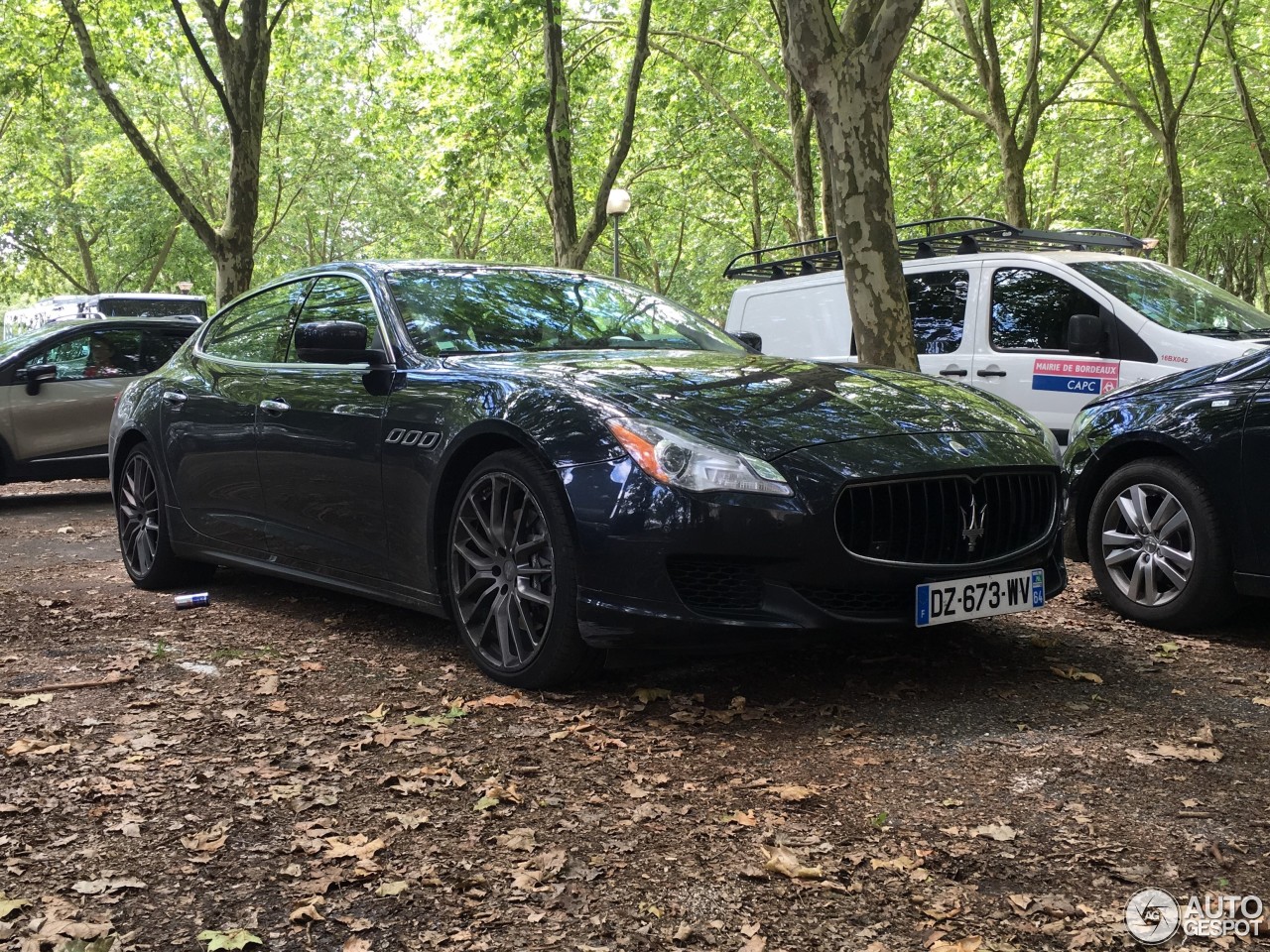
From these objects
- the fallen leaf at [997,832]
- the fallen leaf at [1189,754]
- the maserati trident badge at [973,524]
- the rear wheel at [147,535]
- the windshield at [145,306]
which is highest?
the windshield at [145,306]

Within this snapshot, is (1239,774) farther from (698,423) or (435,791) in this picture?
(435,791)

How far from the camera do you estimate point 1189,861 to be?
2.99m

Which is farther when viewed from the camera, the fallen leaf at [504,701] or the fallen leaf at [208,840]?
the fallen leaf at [504,701]

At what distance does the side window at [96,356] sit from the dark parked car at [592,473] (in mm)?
6692

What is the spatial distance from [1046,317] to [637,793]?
23.0 ft

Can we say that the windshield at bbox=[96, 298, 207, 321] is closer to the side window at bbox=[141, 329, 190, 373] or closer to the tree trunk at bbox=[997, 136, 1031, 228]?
the side window at bbox=[141, 329, 190, 373]

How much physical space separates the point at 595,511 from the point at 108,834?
66.0 inches

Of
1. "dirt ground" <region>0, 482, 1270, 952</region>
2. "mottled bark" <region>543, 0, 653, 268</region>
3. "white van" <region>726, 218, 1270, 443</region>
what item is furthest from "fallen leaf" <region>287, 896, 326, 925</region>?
"mottled bark" <region>543, 0, 653, 268</region>

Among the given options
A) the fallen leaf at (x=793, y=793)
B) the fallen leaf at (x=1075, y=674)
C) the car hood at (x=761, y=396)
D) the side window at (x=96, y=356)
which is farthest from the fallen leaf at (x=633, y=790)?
the side window at (x=96, y=356)

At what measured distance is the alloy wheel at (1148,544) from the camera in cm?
547

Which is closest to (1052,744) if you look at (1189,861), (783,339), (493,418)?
(1189,861)

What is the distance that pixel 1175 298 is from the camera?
9281mm

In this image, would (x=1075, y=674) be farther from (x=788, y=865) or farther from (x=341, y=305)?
(x=341, y=305)

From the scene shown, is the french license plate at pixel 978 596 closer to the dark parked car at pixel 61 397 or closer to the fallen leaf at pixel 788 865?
the fallen leaf at pixel 788 865
